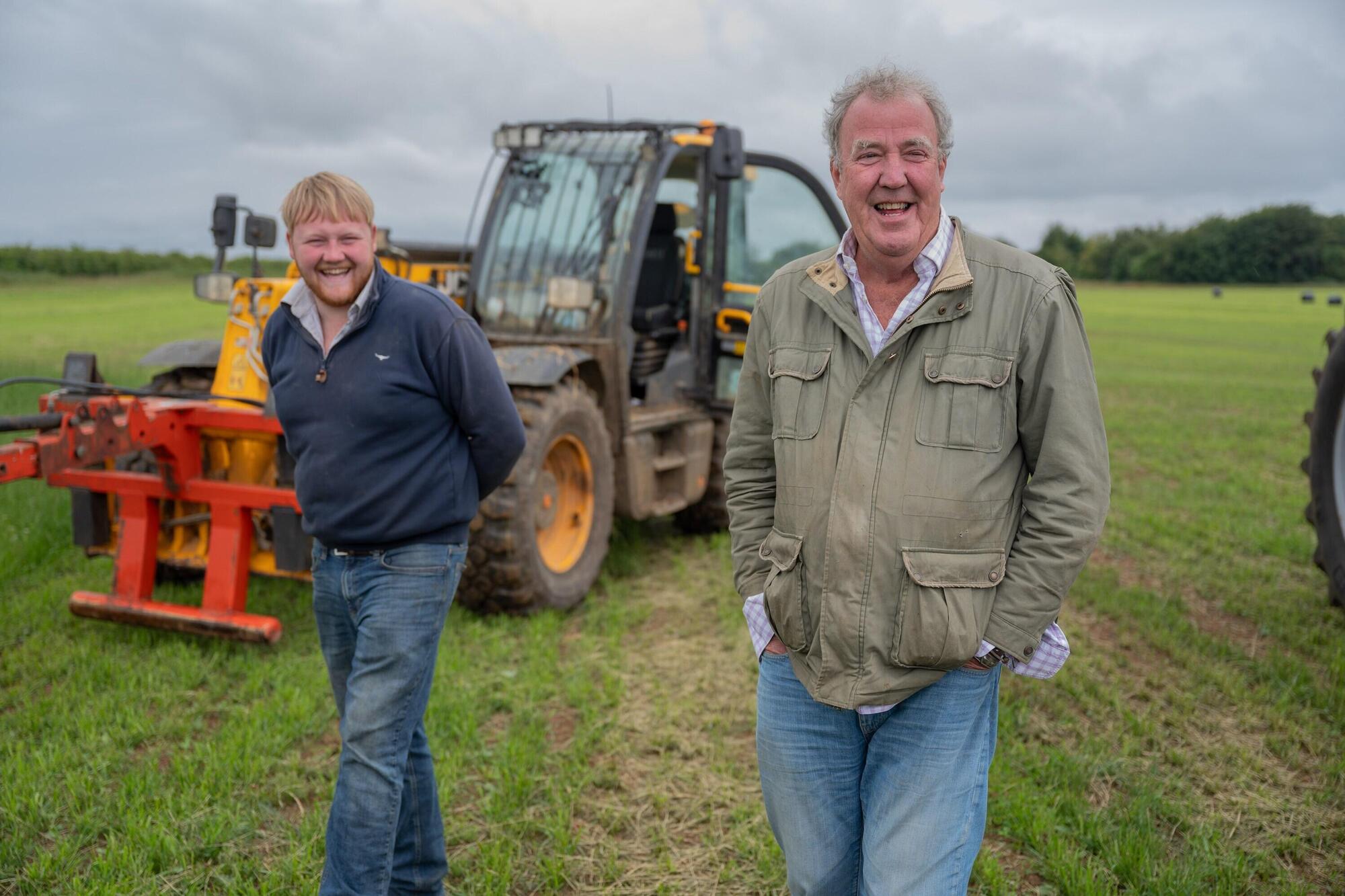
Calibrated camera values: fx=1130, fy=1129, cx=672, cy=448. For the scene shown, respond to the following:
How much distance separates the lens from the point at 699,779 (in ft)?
12.7

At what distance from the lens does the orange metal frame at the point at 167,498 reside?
4.50 meters

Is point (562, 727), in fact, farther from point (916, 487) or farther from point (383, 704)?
point (916, 487)

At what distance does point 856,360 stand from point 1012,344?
27 centimetres

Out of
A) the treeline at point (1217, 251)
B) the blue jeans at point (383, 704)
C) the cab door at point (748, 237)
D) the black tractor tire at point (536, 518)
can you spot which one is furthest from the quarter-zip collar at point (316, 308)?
the treeline at point (1217, 251)

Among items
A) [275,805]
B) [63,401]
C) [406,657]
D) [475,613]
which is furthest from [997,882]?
[63,401]

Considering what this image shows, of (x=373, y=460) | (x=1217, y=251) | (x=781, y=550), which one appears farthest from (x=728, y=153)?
(x=1217, y=251)

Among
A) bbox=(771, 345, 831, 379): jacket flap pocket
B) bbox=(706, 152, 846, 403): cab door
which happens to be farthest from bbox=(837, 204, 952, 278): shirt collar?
bbox=(706, 152, 846, 403): cab door

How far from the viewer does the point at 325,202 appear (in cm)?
263

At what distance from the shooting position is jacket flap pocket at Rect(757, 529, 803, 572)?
6.84ft

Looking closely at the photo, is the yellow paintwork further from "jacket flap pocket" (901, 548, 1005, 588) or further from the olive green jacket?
"jacket flap pocket" (901, 548, 1005, 588)

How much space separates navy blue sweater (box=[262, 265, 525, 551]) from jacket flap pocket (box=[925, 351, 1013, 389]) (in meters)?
1.20

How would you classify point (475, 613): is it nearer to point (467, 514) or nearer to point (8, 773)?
point (8, 773)

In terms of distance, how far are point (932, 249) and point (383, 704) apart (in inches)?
63.2

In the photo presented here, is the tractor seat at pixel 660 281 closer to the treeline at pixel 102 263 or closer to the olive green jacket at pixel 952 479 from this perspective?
the treeline at pixel 102 263
